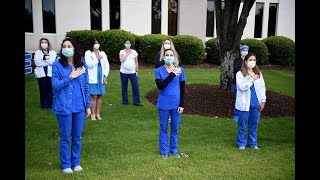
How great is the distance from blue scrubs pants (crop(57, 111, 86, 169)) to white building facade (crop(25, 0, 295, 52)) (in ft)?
48.2

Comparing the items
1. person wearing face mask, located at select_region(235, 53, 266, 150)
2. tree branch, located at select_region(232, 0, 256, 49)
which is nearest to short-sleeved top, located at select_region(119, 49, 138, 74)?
tree branch, located at select_region(232, 0, 256, 49)

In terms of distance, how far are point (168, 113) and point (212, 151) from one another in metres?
1.25

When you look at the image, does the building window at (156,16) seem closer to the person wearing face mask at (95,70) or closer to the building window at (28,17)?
the building window at (28,17)

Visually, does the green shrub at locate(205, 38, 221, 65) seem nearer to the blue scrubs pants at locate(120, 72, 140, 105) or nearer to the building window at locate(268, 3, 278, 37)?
the building window at locate(268, 3, 278, 37)

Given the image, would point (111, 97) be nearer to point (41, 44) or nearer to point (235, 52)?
point (41, 44)

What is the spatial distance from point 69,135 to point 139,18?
Result: 15462 millimetres

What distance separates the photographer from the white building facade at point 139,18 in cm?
1895

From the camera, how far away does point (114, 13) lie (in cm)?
2014

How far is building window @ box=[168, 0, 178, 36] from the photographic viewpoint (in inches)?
829

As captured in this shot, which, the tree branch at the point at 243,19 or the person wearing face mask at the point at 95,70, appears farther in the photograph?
the tree branch at the point at 243,19

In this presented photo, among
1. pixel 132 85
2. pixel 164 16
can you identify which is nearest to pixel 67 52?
pixel 132 85

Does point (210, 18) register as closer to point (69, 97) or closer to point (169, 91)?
point (169, 91)

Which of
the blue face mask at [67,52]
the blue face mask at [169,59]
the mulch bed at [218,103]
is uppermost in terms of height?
the blue face mask at [67,52]

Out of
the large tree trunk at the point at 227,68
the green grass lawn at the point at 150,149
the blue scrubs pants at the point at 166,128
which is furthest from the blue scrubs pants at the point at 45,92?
the large tree trunk at the point at 227,68
